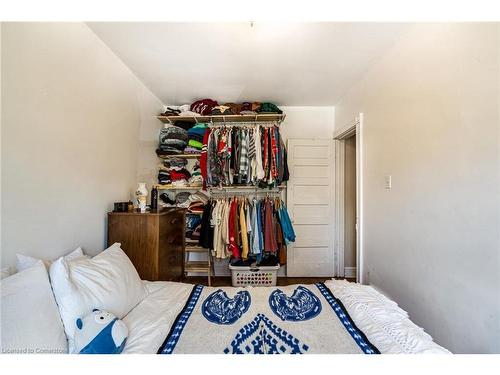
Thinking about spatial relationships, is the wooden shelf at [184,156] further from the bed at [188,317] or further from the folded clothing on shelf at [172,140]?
the bed at [188,317]

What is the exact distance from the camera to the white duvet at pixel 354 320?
2.73ft

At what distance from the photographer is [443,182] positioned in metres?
1.18

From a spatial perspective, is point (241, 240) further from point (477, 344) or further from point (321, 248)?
point (477, 344)

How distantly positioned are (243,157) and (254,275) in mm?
1424

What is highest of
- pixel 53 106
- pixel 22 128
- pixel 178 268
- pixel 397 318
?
pixel 53 106

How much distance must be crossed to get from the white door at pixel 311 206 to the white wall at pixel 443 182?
1.04m

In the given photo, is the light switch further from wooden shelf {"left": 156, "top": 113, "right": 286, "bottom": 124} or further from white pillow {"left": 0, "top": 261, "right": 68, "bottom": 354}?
white pillow {"left": 0, "top": 261, "right": 68, "bottom": 354}

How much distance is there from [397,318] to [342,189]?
209cm

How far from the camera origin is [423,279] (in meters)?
1.33

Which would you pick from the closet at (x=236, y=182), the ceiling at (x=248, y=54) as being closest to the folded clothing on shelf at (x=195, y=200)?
the closet at (x=236, y=182)

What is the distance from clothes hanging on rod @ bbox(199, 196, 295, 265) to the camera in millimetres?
2430

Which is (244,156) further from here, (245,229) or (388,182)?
(388,182)
